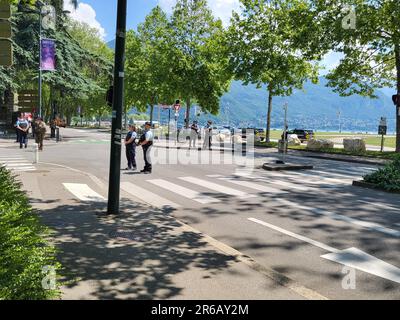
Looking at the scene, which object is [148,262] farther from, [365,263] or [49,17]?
[49,17]

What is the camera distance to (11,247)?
4.55 meters

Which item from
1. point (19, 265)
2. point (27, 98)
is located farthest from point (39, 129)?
point (19, 265)

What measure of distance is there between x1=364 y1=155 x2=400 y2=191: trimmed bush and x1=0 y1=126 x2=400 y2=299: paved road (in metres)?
0.51

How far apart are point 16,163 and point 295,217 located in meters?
12.6

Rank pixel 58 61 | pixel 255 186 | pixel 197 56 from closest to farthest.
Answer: pixel 255 186 → pixel 58 61 → pixel 197 56

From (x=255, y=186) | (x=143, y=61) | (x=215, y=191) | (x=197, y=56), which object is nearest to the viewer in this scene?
(x=215, y=191)

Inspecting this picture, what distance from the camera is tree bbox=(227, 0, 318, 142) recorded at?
33688mm

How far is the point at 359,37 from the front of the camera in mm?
26453

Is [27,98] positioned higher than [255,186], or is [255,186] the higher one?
[27,98]

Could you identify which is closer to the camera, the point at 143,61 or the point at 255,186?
the point at 255,186

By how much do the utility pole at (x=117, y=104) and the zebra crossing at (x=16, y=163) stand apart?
7495 millimetres
